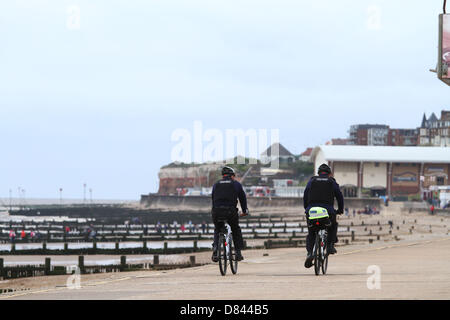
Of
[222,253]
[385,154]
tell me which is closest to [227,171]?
[222,253]

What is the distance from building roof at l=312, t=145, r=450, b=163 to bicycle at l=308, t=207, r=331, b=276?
10130 centimetres

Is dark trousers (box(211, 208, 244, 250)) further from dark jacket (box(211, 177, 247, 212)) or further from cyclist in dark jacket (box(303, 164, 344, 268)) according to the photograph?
cyclist in dark jacket (box(303, 164, 344, 268))

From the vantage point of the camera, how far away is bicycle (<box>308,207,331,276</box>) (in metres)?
14.1

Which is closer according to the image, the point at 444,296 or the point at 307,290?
the point at 444,296

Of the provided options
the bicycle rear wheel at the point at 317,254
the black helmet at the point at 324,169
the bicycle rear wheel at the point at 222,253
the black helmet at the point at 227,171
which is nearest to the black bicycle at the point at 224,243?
the bicycle rear wheel at the point at 222,253

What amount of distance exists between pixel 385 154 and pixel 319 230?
107180 mm

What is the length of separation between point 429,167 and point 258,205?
29.3 meters

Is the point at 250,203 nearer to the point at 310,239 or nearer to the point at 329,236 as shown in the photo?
the point at 329,236

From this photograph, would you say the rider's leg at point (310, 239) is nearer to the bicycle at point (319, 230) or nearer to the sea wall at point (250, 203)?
the bicycle at point (319, 230)

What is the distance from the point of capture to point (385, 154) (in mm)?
119062

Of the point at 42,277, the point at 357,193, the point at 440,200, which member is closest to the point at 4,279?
the point at 42,277
